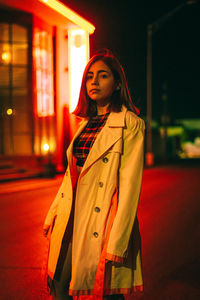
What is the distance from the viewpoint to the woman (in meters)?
1.85

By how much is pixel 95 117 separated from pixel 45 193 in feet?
27.5

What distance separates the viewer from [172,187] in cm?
1136

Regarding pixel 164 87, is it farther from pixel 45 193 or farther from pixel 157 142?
pixel 45 193

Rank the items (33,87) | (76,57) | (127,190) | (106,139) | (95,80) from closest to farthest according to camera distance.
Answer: (127,190), (106,139), (95,80), (76,57), (33,87)

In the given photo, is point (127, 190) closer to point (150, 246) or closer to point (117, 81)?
point (117, 81)

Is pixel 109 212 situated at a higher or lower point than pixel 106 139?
lower

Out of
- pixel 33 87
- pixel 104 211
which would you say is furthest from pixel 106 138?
pixel 33 87

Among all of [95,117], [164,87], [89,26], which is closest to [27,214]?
[95,117]

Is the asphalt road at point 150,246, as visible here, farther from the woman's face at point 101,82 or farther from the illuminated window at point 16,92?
the illuminated window at point 16,92

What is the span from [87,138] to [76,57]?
41.7ft

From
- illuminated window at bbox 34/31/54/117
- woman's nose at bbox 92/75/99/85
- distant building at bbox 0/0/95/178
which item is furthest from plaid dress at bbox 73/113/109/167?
illuminated window at bbox 34/31/54/117

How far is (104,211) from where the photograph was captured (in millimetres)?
1890

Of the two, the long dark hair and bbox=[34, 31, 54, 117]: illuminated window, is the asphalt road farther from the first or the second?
bbox=[34, 31, 54, 117]: illuminated window

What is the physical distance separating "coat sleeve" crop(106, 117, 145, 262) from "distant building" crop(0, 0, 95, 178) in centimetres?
1502
